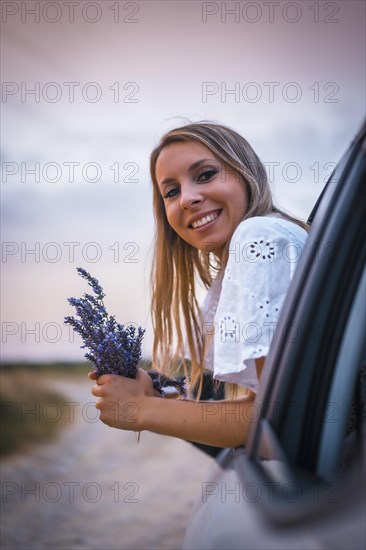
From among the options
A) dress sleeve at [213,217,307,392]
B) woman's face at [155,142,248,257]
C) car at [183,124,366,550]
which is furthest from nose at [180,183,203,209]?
car at [183,124,366,550]

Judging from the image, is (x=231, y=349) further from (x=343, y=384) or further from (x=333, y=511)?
(x=333, y=511)

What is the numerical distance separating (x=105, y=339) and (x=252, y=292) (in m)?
0.54

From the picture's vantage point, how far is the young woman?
189 cm

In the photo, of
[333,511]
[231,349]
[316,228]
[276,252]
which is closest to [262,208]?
[276,252]

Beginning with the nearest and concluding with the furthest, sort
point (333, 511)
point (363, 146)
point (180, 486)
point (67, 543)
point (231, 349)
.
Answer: point (333, 511) → point (363, 146) → point (231, 349) → point (67, 543) → point (180, 486)

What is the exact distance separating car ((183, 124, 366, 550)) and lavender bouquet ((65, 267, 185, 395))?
68cm

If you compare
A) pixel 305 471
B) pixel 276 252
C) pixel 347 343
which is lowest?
pixel 305 471

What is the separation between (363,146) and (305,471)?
Answer: 2.26 ft

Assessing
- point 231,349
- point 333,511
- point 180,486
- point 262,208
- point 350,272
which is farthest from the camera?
point 180,486

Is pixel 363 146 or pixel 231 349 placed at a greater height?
pixel 363 146

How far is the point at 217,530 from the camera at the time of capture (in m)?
1.58

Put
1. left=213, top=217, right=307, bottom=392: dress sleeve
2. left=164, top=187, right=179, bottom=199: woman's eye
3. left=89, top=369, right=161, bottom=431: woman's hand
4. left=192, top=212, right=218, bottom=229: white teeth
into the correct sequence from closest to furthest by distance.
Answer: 1. left=213, top=217, right=307, bottom=392: dress sleeve
2. left=89, top=369, right=161, bottom=431: woman's hand
3. left=192, top=212, right=218, bottom=229: white teeth
4. left=164, top=187, right=179, bottom=199: woman's eye

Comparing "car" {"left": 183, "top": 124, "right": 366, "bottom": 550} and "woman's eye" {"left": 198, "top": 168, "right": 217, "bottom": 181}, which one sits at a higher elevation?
"woman's eye" {"left": 198, "top": 168, "right": 217, "bottom": 181}

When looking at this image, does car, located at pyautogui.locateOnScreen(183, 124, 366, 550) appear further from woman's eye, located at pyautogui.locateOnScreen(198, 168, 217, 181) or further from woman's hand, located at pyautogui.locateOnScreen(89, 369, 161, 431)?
woman's eye, located at pyautogui.locateOnScreen(198, 168, 217, 181)
